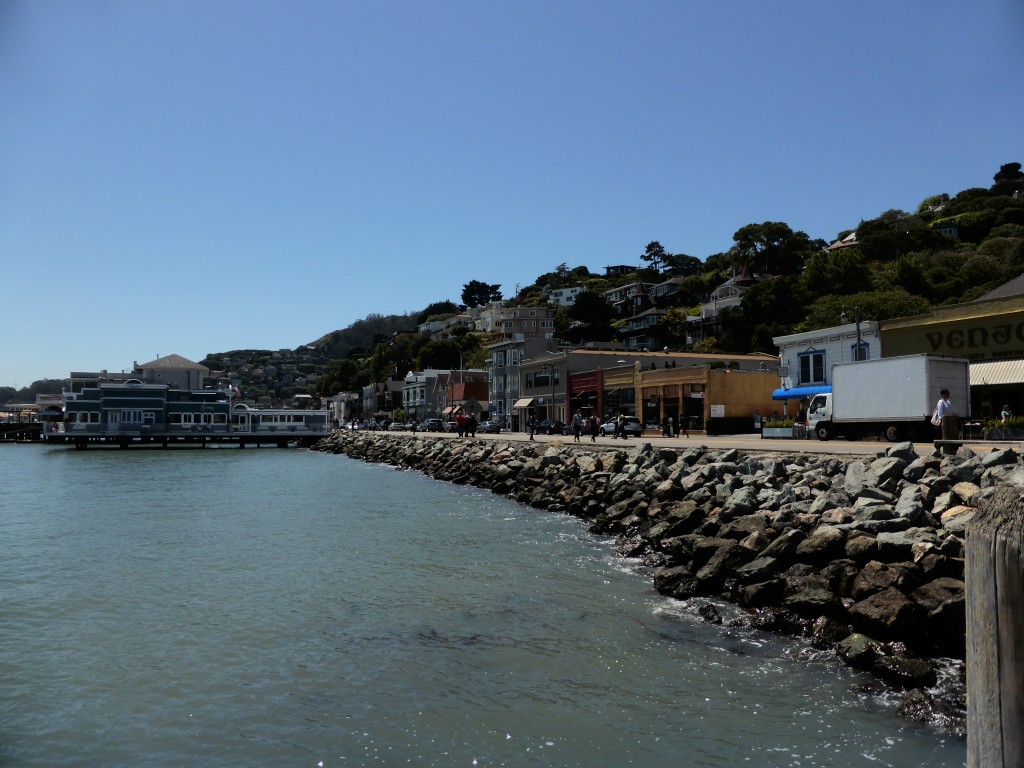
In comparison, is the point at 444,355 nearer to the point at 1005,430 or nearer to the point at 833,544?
the point at 1005,430

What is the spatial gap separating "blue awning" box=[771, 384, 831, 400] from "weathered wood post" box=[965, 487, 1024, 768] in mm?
43093

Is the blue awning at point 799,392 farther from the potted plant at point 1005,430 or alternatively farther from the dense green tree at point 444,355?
the dense green tree at point 444,355

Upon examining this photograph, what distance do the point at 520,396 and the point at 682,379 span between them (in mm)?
28286

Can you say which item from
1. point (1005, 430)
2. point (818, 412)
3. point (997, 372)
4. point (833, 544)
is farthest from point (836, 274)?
point (833, 544)

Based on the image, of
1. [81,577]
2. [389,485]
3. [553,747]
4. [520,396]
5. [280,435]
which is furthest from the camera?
[280,435]

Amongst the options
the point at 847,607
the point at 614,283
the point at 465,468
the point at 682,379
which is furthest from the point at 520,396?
the point at 614,283

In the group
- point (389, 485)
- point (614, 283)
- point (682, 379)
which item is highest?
point (614, 283)

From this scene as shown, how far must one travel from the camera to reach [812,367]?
1768 inches

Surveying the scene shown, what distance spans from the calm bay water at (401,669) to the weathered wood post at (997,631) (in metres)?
5.62

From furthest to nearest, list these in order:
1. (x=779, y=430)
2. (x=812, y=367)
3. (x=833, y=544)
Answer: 1. (x=812, y=367)
2. (x=779, y=430)
3. (x=833, y=544)

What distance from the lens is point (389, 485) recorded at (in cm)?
3862

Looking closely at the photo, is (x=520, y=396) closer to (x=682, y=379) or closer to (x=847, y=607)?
(x=682, y=379)

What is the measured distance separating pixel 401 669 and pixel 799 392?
128ft

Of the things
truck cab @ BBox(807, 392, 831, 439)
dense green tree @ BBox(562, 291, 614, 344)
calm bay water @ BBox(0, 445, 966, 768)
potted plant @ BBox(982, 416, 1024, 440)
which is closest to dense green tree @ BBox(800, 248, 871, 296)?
dense green tree @ BBox(562, 291, 614, 344)
